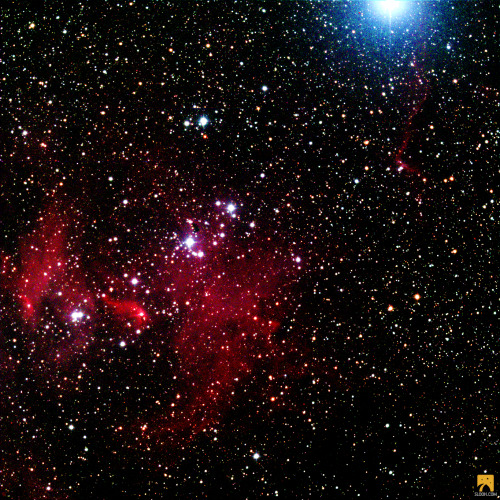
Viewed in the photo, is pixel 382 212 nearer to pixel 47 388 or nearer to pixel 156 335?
pixel 156 335

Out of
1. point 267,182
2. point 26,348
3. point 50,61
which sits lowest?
point 26,348

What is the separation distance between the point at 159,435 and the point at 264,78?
0.34 metres

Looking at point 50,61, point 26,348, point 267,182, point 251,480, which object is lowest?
point 251,480

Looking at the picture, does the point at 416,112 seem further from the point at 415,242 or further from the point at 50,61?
the point at 50,61

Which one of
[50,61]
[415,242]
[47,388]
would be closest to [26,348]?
[47,388]

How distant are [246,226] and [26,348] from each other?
237mm

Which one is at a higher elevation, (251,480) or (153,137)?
(153,137)

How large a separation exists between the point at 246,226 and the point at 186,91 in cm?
14

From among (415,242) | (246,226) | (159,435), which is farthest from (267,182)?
(159,435)

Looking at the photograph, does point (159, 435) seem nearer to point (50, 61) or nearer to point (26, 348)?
point (26, 348)

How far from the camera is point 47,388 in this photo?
34 cm

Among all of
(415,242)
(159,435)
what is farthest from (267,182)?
(159,435)

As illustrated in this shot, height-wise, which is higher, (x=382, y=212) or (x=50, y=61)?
(x=50, y=61)

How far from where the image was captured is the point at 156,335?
1.09 feet
